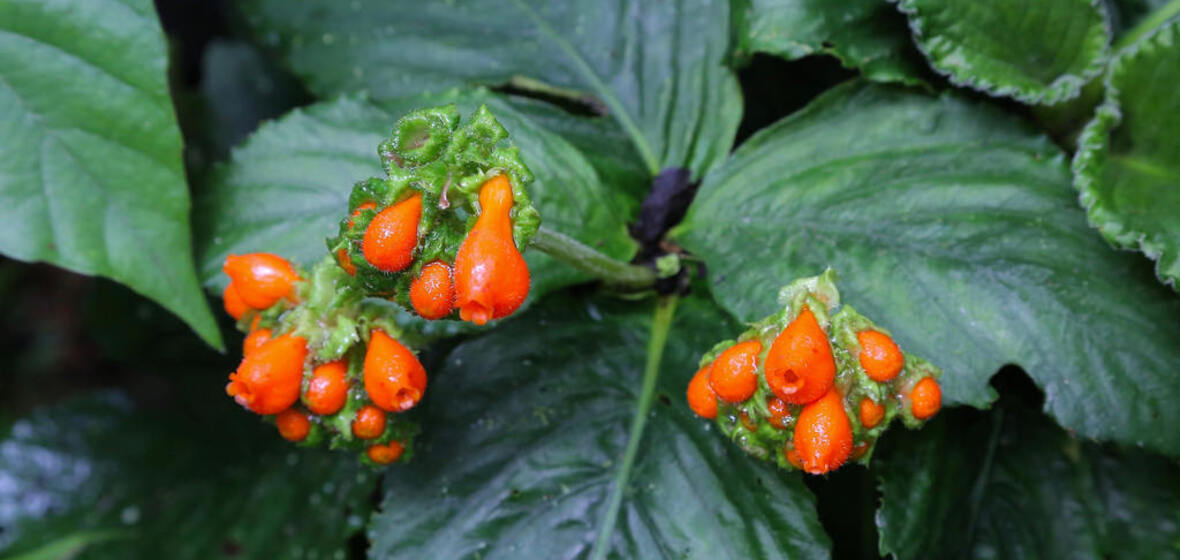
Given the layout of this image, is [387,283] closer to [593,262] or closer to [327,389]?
[327,389]

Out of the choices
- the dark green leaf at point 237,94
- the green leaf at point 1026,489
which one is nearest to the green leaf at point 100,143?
the dark green leaf at point 237,94

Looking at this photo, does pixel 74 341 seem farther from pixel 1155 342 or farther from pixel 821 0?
pixel 1155 342

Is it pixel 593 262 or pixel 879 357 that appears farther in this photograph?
pixel 593 262

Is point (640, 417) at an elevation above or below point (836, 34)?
below

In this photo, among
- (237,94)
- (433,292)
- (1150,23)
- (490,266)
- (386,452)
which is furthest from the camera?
(237,94)

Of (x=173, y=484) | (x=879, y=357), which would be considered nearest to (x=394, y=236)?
(x=879, y=357)

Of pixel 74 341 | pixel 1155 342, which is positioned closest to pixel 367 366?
pixel 1155 342

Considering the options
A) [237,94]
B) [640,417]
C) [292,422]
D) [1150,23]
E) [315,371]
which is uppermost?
[1150,23]
